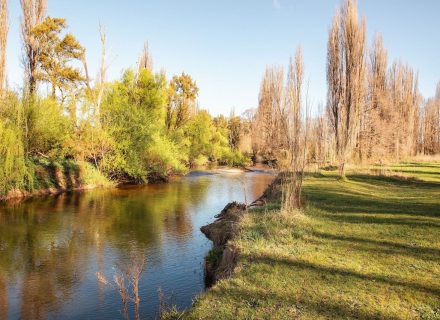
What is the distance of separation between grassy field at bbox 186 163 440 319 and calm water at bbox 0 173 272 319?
6.76 ft

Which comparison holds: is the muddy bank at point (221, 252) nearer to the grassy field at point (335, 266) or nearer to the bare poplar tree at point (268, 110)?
the grassy field at point (335, 266)

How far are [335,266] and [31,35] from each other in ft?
97.6

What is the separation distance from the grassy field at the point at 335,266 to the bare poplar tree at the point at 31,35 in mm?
24642

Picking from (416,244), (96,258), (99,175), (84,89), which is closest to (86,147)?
(99,175)

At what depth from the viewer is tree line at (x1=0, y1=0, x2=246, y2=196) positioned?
68.1ft

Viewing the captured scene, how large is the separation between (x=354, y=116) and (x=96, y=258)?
1551cm

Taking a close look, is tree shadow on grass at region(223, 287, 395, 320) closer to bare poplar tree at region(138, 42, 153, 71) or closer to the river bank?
the river bank

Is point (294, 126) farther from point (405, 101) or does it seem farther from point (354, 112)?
point (405, 101)

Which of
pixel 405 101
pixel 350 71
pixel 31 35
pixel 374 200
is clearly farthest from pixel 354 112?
pixel 405 101

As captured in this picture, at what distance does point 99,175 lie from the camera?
26.5 metres

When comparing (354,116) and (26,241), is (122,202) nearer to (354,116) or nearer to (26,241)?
(26,241)

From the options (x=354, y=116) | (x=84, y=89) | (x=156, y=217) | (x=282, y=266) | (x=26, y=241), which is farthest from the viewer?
(x=84, y=89)

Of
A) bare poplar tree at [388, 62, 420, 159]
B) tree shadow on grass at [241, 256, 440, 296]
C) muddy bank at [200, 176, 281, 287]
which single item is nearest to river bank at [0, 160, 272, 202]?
muddy bank at [200, 176, 281, 287]

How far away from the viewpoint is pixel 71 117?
1013 inches
